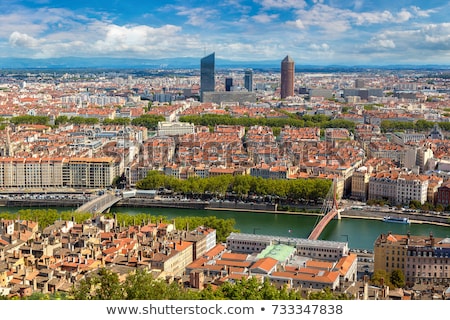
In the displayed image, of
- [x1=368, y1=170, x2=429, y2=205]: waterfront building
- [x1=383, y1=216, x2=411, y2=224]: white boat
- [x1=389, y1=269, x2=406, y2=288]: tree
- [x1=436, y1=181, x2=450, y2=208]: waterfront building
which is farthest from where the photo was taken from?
[x1=368, y1=170, x2=429, y2=205]: waterfront building

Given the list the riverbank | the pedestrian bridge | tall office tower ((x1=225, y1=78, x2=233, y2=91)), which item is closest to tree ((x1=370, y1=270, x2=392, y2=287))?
the riverbank

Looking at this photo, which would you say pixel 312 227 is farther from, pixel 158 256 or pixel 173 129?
pixel 173 129

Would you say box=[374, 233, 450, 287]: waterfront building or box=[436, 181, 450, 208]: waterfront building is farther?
box=[436, 181, 450, 208]: waterfront building

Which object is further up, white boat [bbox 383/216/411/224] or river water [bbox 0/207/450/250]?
white boat [bbox 383/216/411/224]

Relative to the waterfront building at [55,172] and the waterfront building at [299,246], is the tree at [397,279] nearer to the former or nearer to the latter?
the waterfront building at [299,246]

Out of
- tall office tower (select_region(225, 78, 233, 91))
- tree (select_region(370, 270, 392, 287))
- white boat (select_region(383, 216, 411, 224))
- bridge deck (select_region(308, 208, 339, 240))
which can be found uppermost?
tall office tower (select_region(225, 78, 233, 91))

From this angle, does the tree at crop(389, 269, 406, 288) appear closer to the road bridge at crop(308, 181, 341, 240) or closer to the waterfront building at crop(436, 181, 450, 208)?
the road bridge at crop(308, 181, 341, 240)

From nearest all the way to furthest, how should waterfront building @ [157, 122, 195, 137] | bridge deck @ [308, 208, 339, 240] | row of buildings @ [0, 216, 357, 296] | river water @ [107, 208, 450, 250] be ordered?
row of buildings @ [0, 216, 357, 296], bridge deck @ [308, 208, 339, 240], river water @ [107, 208, 450, 250], waterfront building @ [157, 122, 195, 137]
